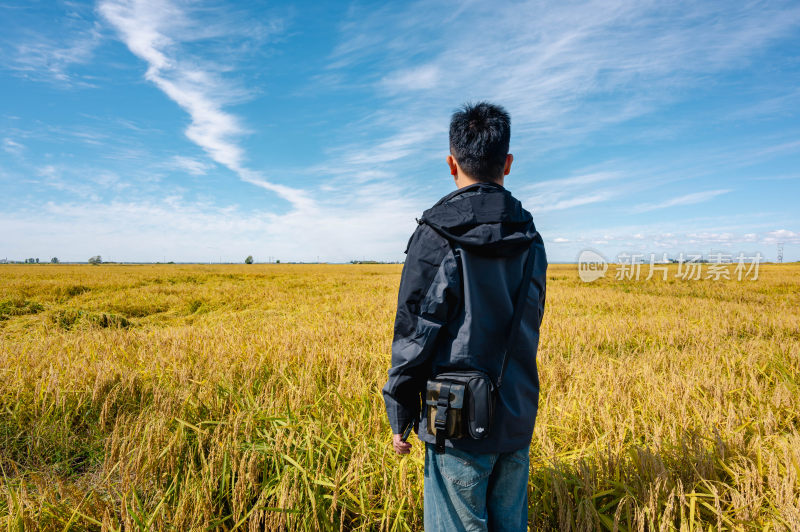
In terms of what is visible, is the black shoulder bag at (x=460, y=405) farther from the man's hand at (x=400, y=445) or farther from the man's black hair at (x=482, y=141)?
the man's black hair at (x=482, y=141)

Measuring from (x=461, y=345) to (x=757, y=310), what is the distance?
40.3ft

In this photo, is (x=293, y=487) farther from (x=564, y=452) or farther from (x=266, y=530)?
(x=564, y=452)

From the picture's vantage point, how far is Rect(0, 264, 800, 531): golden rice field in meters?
2.18

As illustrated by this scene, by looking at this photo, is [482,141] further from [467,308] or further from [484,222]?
[467,308]

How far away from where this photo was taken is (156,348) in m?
5.20

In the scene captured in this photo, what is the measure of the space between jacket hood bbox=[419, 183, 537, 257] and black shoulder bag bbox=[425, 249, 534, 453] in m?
0.49

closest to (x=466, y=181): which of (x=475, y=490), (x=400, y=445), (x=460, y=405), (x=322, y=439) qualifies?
(x=460, y=405)

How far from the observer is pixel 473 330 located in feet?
4.71

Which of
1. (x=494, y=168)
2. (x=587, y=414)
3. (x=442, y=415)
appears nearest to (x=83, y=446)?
(x=442, y=415)

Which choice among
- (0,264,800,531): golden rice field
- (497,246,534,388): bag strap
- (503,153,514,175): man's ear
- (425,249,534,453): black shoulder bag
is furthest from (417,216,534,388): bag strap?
(0,264,800,531): golden rice field

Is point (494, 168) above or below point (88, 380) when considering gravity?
above

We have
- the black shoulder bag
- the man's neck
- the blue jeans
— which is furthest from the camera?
the man's neck

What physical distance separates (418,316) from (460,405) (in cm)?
36

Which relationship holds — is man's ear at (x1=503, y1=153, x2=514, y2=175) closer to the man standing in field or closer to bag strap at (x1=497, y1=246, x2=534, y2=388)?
the man standing in field
